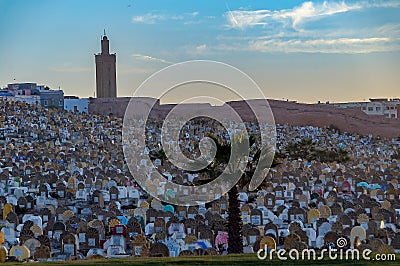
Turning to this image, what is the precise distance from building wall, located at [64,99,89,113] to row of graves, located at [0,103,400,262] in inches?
1355

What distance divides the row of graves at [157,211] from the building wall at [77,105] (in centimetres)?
3443

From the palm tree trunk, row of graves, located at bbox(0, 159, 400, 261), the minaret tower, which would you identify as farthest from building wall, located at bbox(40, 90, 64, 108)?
the palm tree trunk

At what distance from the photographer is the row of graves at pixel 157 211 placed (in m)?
15.8

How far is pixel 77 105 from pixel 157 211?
5329cm

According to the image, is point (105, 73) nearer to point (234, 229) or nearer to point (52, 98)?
point (52, 98)

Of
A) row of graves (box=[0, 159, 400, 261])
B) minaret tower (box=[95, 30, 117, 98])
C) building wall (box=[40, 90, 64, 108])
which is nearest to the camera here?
row of graves (box=[0, 159, 400, 261])

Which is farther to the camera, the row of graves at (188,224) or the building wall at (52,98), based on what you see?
the building wall at (52,98)

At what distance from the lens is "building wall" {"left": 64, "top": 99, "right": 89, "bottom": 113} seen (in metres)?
70.9

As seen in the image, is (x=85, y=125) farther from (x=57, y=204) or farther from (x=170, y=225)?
(x=170, y=225)

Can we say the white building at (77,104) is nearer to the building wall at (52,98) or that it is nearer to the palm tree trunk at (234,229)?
the building wall at (52,98)

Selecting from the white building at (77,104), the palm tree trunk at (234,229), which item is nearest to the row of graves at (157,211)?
the palm tree trunk at (234,229)

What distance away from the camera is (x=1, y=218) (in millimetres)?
19453

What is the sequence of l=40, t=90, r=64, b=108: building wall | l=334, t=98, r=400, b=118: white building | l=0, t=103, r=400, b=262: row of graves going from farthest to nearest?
l=334, t=98, r=400, b=118: white building → l=40, t=90, r=64, b=108: building wall → l=0, t=103, r=400, b=262: row of graves

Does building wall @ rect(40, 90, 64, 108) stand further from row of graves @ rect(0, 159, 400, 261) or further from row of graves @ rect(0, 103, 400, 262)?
row of graves @ rect(0, 159, 400, 261)
